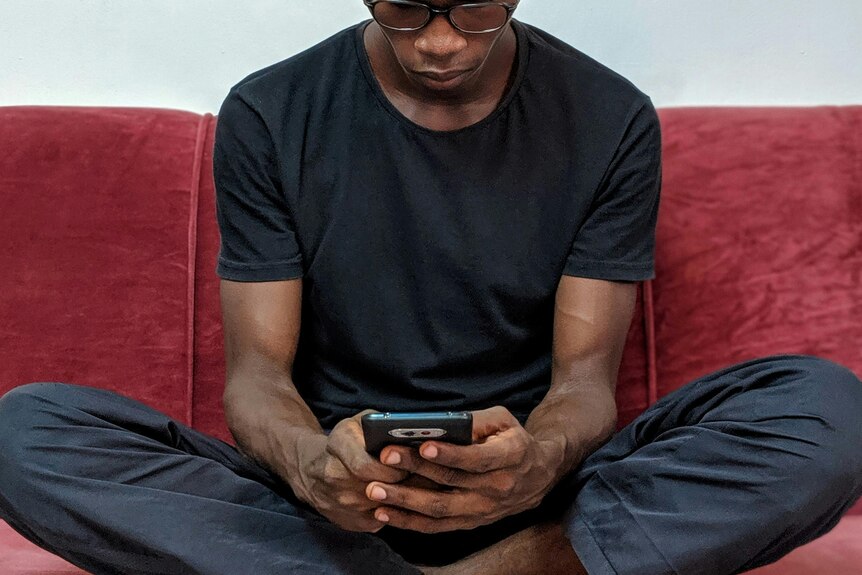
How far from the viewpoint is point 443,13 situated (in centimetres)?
128

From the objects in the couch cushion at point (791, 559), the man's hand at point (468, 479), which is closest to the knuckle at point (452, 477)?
the man's hand at point (468, 479)

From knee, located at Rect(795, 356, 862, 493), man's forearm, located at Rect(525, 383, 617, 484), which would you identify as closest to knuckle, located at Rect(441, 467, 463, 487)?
man's forearm, located at Rect(525, 383, 617, 484)

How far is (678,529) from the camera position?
1197mm

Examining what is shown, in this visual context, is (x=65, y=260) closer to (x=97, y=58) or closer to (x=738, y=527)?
(x=97, y=58)

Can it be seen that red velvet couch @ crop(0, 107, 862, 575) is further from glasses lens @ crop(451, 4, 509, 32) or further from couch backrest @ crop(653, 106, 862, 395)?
glasses lens @ crop(451, 4, 509, 32)

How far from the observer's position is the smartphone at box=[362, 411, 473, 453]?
107 cm

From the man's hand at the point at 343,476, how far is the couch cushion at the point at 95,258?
46 cm

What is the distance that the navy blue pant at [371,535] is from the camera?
1.19 m

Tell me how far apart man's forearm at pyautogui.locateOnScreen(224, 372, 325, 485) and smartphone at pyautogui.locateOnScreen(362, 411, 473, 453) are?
0.23 m

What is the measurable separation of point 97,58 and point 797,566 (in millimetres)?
1280

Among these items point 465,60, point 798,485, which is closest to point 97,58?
point 465,60

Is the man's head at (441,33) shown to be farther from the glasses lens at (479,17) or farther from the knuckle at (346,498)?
the knuckle at (346,498)

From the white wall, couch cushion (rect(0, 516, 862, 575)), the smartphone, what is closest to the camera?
the smartphone

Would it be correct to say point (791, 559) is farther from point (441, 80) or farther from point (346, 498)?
point (441, 80)
